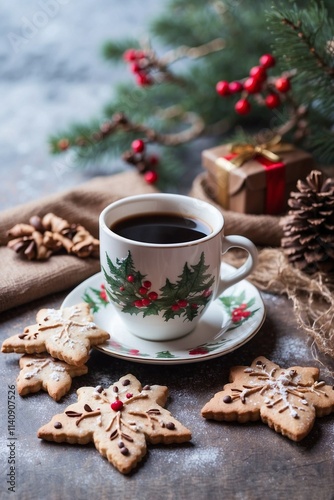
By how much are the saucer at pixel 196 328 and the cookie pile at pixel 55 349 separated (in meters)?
0.03

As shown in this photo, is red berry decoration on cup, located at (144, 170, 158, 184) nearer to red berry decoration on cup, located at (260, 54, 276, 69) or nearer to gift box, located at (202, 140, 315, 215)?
gift box, located at (202, 140, 315, 215)

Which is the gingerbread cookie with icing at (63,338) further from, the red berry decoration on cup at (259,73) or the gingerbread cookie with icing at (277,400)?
the red berry decoration on cup at (259,73)

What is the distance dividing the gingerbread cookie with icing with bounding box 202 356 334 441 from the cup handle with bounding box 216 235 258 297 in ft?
0.53

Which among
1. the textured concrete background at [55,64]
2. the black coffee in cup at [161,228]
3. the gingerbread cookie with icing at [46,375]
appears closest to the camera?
the gingerbread cookie with icing at [46,375]

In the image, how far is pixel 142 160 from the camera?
57.6 inches

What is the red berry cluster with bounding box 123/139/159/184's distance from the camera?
4.72ft

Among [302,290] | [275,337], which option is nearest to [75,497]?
[275,337]

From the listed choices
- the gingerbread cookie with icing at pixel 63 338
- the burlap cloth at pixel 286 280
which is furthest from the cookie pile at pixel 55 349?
the burlap cloth at pixel 286 280

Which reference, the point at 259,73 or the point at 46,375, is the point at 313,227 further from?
the point at 46,375

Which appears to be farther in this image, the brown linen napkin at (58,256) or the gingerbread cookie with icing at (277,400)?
the brown linen napkin at (58,256)

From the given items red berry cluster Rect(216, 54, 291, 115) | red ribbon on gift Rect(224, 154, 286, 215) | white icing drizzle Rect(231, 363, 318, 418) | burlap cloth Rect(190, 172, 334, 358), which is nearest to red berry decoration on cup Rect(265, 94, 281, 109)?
red berry cluster Rect(216, 54, 291, 115)

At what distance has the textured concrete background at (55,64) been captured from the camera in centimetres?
184

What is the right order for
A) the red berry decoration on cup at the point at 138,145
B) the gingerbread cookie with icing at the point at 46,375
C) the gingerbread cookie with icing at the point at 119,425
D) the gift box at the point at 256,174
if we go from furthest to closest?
1. the red berry decoration on cup at the point at 138,145
2. the gift box at the point at 256,174
3. the gingerbread cookie with icing at the point at 46,375
4. the gingerbread cookie with icing at the point at 119,425

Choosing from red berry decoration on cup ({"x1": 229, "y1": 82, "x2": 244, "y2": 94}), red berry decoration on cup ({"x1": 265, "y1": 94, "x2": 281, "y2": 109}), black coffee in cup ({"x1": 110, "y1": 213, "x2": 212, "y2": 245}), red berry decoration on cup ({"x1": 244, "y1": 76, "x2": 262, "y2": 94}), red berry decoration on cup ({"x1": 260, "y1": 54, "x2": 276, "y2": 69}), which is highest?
red berry decoration on cup ({"x1": 260, "y1": 54, "x2": 276, "y2": 69})
